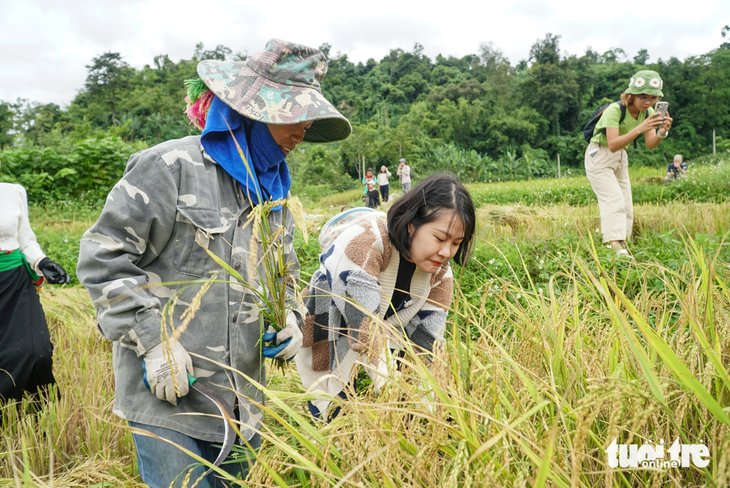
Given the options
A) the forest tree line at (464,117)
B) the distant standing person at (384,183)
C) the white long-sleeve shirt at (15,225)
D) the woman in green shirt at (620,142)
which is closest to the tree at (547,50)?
the forest tree line at (464,117)

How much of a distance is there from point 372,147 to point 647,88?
24012 mm

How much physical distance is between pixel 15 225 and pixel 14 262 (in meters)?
0.20

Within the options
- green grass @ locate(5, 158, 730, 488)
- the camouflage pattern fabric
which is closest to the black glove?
green grass @ locate(5, 158, 730, 488)

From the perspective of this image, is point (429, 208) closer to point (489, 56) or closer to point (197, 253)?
point (197, 253)

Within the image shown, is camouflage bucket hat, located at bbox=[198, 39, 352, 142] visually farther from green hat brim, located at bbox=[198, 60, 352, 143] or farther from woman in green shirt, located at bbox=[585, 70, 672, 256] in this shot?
woman in green shirt, located at bbox=[585, 70, 672, 256]

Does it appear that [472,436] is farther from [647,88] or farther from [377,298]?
[647,88]

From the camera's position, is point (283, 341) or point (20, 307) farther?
point (20, 307)

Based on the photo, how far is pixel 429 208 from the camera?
1.56 metres

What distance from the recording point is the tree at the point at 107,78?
3769cm

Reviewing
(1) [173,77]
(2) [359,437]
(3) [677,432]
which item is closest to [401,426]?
(2) [359,437]

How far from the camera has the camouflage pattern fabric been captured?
1.15 metres

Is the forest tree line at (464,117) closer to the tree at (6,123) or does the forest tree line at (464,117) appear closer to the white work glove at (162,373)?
the tree at (6,123)

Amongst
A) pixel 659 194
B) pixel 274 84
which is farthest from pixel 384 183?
pixel 274 84

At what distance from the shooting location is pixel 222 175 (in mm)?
1385
